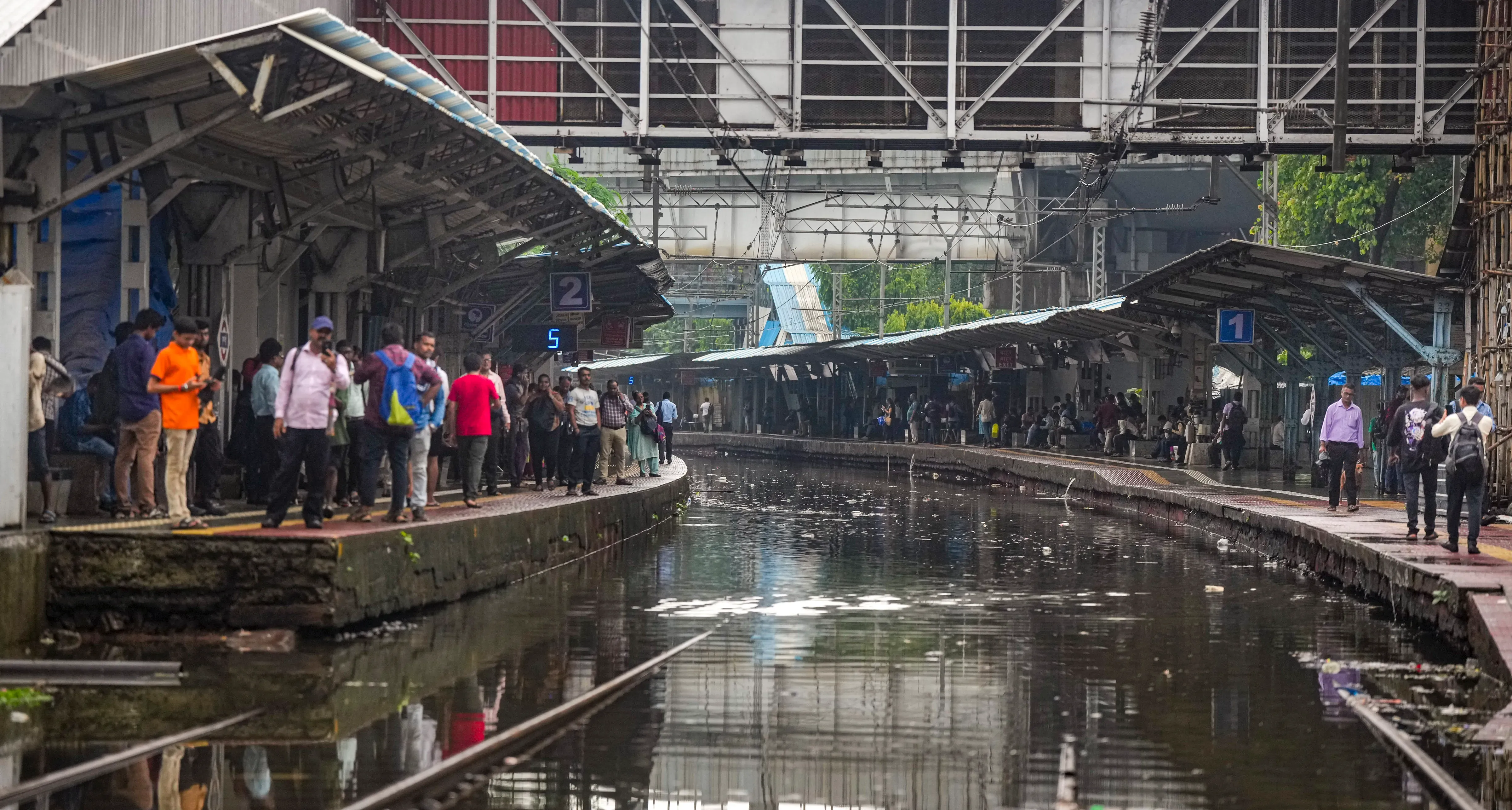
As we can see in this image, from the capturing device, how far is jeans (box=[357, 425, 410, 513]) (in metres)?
14.1

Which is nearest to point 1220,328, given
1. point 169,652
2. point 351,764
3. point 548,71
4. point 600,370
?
point 548,71

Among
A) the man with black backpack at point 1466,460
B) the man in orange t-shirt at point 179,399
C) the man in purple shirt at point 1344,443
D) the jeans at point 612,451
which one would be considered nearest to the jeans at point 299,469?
the man in orange t-shirt at point 179,399

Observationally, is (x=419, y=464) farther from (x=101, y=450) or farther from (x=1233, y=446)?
(x=1233, y=446)

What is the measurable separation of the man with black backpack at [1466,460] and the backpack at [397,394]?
7.88m

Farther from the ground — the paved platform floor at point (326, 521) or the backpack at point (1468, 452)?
the backpack at point (1468, 452)

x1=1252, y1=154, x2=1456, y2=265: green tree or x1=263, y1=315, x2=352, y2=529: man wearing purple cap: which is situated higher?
x1=1252, y1=154, x2=1456, y2=265: green tree

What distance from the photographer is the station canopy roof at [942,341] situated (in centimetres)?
3584

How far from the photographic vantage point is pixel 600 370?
79.2 meters

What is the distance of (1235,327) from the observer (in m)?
29.9

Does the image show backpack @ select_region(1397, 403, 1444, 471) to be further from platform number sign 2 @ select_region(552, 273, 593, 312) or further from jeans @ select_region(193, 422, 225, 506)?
platform number sign 2 @ select_region(552, 273, 593, 312)

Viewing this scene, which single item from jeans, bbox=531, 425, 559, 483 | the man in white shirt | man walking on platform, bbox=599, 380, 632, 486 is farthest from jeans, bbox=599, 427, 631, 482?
the man in white shirt

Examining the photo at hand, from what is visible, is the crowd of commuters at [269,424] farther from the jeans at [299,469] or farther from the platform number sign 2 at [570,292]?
the platform number sign 2 at [570,292]

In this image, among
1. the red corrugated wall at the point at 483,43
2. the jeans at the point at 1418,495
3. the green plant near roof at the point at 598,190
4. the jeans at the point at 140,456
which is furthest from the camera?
the green plant near roof at the point at 598,190

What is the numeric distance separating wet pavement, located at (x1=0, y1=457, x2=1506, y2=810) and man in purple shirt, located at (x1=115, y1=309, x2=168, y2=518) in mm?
2217
